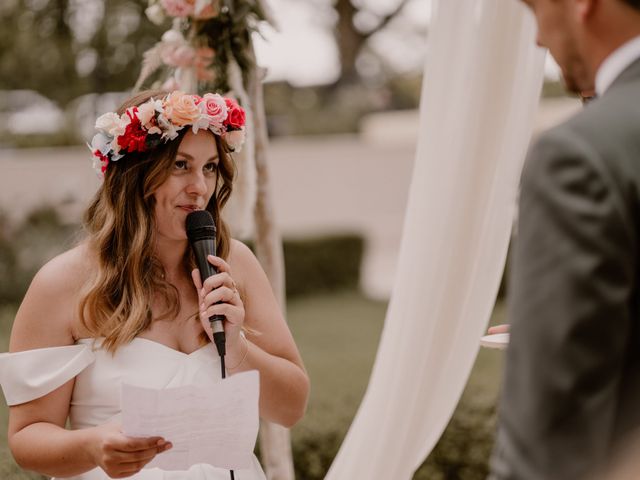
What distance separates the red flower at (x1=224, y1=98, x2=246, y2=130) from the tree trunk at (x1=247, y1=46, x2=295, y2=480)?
2.91ft

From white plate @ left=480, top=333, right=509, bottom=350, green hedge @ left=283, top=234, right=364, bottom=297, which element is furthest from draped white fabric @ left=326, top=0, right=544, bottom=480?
green hedge @ left=283, top=234, right=364, bottom=297

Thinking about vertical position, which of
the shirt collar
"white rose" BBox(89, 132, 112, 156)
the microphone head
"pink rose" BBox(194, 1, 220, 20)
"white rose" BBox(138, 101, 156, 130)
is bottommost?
the microphone head

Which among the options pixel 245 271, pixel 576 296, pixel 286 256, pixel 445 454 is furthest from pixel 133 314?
pixel 286 256

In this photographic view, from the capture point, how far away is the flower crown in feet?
8.71

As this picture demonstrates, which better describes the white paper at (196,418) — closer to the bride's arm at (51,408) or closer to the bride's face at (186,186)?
the bride's arm at (51,408)

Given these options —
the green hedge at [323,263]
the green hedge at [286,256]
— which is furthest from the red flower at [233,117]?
the green hedge at [323,263]

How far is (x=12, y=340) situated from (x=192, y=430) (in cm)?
70

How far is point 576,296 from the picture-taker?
4.35ft

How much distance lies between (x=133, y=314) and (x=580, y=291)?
158cm

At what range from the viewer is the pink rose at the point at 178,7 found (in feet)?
11.8

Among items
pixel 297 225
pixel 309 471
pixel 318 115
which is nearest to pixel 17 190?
pixel 297 225

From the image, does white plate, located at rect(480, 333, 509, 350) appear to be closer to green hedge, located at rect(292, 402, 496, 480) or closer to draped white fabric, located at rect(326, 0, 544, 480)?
draped white fabric, located at rect(326, 0, 544, 480)

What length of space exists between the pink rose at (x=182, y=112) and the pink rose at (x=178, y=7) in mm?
1030

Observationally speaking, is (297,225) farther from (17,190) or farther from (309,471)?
(309,471)
